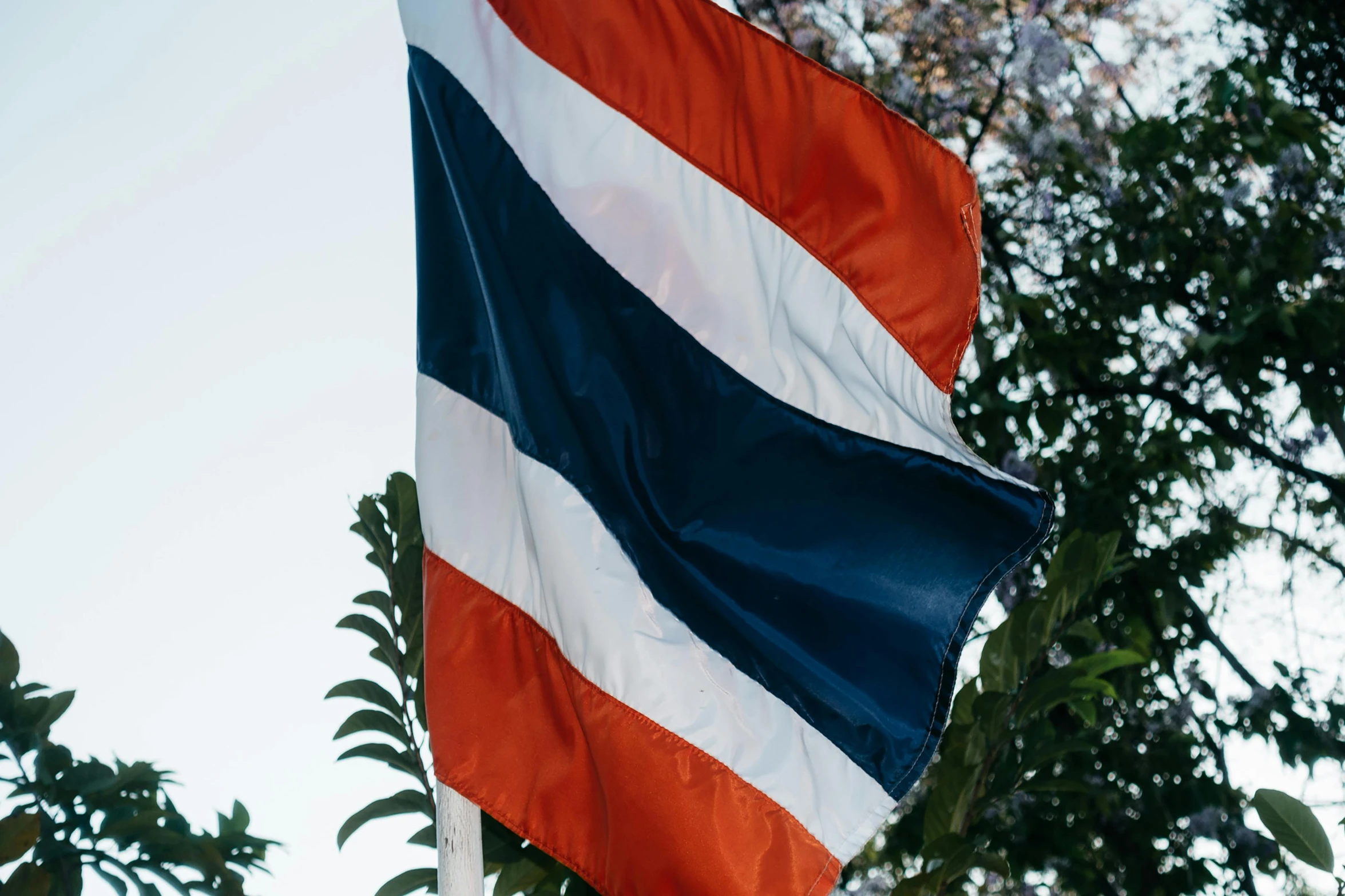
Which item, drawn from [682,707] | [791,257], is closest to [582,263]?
[791,257]

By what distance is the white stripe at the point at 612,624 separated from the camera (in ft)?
6.84

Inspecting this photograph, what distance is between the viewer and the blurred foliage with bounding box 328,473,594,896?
222cm

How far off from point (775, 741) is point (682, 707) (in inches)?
6.9

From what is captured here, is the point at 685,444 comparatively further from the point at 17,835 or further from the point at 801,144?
the point at 17,835

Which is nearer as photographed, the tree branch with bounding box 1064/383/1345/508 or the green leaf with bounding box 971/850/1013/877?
the green leaf with bounding box 971/850/1013/877

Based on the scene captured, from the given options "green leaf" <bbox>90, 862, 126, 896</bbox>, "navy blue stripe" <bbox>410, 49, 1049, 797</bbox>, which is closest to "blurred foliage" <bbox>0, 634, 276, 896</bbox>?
"green leaf" <bbox>90, 862, 126, 896</bbox>

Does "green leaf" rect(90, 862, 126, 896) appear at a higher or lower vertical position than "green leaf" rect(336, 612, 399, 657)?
lower

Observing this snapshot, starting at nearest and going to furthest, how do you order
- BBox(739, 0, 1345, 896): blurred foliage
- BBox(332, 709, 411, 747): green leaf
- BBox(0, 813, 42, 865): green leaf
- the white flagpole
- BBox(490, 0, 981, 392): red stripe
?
the white flagpole
BBox(0, 813, 42, 865): green leaf
BBox(332, 709, 411, 747): green leaf
BBox(490, 0, 981, 392): red stripe
BBox(739, 0, 1345, 896): blurred foliage

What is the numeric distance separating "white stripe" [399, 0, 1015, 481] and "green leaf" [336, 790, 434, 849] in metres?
0.99

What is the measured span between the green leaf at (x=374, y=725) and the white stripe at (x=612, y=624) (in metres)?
0.33

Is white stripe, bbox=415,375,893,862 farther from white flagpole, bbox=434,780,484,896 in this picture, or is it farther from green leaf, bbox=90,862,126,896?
green leaf, bbox=90,862,126,896

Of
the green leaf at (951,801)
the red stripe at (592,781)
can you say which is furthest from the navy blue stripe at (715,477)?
the green leaf at (951,801)

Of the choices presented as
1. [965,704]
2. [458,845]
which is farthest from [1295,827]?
[458,845]

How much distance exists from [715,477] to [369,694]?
75 centimetres
